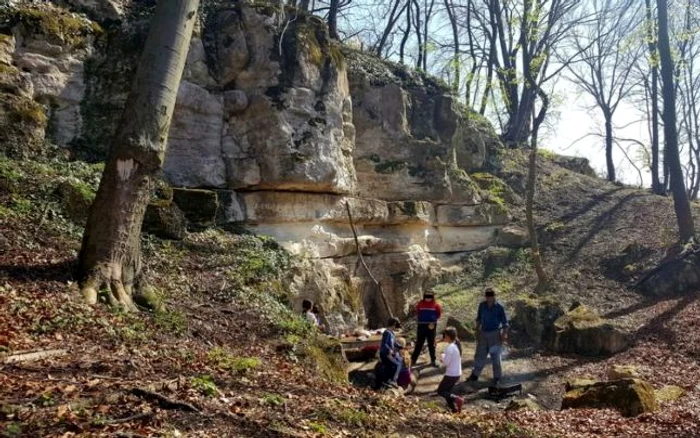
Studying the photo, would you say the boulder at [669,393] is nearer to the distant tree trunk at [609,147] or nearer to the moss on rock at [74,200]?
the moss on rock at [74,200]

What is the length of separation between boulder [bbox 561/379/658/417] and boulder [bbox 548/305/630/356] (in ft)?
12.6

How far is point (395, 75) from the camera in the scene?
20844 mm

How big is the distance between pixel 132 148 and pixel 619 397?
7934 millimetres

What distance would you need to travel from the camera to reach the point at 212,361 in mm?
6129

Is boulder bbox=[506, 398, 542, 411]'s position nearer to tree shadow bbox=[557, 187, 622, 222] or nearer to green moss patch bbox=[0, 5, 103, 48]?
green moss patch bbox=[0, 5, 103, 48]

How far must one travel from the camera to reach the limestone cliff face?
41.4 ft

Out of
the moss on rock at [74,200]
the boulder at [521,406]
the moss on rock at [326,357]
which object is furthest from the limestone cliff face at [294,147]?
the boulder at [521,406]

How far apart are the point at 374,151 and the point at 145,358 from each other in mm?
13741

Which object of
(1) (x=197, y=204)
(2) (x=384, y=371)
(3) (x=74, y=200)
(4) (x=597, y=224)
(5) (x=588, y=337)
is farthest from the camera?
(4) (x=597, y=224)

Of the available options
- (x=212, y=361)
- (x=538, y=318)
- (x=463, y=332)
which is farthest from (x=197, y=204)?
(x=538, y=318)

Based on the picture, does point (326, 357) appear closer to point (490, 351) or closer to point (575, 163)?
point (490, 351)

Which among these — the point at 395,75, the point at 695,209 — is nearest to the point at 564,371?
the point at 395,75

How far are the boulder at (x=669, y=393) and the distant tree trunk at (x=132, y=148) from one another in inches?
331

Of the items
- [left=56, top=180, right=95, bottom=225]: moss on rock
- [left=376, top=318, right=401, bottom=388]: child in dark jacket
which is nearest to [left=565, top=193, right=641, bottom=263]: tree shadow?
[left=376, top=318, right=401, bottom=388]: child in dark jacket
